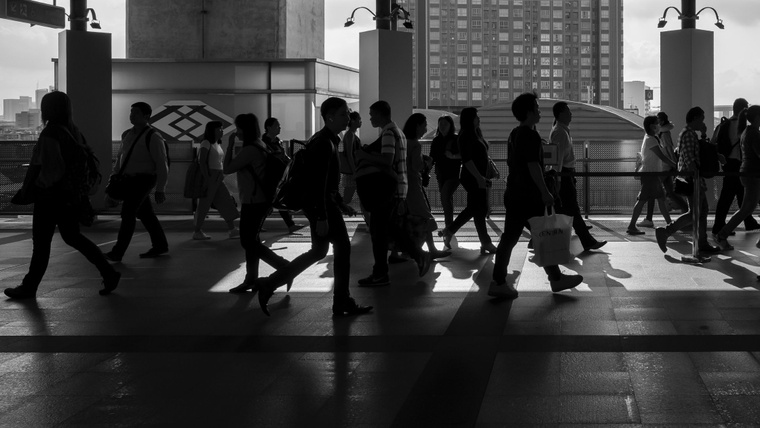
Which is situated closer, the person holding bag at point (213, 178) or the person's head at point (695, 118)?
Result: the person's head at point (695, 118)

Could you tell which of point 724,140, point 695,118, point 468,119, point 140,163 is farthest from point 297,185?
point 724,140

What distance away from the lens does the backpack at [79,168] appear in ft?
29.8

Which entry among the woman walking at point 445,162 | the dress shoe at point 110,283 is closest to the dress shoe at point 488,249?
the woman walking at point 445,162

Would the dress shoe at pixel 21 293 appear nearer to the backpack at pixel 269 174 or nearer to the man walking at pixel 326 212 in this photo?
the backpack at pixel 269 174

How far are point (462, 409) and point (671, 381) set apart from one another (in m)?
1.22

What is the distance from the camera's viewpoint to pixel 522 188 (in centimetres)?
867

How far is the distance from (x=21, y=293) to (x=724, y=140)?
8621 mm

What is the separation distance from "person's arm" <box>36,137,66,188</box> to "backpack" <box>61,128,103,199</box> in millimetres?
83

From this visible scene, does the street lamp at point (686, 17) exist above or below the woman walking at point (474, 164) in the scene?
above

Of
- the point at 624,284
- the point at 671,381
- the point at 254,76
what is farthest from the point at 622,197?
the point at 671,381

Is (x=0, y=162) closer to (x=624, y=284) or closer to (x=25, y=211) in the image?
(x=25, y=211)

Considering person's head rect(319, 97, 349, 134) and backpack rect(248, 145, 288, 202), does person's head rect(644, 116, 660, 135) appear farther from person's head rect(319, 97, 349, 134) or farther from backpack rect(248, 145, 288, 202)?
person's head rect(319, 97, 349, 134)

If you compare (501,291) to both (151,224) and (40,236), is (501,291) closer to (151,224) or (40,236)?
(40,236)

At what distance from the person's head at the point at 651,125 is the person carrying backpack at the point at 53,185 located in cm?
803
